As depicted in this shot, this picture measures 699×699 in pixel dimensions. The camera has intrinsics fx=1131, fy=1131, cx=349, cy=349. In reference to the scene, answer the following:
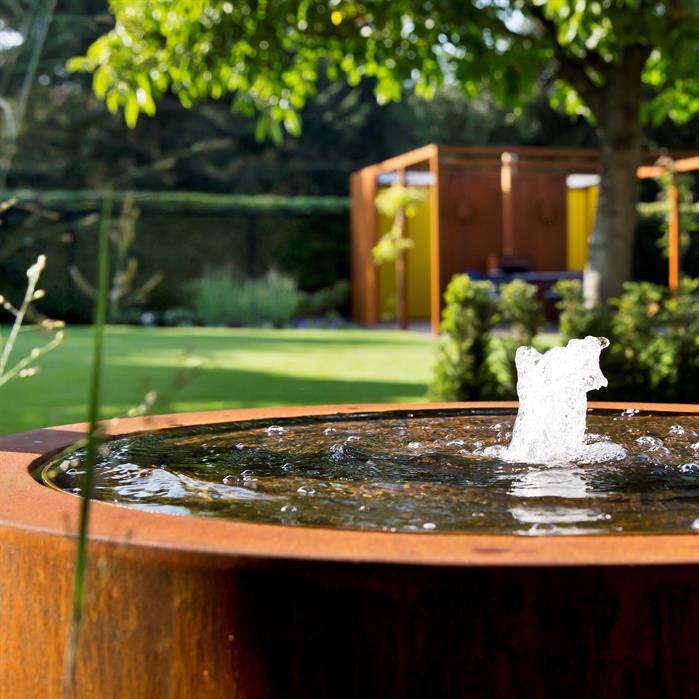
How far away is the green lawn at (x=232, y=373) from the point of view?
24.9 feet

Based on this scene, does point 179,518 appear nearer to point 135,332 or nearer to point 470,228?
point 135,332

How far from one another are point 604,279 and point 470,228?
10242 millimetres

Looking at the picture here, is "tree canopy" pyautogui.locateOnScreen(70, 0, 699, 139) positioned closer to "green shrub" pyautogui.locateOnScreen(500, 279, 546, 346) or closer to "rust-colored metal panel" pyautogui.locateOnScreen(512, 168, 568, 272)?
"green shrub" pyautogui.locateOnScreen(500, 279, 546, 346)

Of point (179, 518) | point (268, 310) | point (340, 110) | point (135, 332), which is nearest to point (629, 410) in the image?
point (179, 518)

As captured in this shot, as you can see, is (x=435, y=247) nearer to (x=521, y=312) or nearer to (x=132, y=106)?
(x=521, y=312)

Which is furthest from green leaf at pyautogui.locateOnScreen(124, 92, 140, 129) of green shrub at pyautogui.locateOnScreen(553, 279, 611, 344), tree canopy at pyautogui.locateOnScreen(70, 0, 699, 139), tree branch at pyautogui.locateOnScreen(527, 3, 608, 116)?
green shrub at pyautogui.locateOnScreen(553, 279, 611, 344)

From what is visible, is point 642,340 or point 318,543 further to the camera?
point 642,340

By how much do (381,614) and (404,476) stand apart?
35.2 inches

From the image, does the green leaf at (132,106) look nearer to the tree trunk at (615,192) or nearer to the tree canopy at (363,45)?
the tree canopy at (363,45)

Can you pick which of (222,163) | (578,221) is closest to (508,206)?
(578,221)

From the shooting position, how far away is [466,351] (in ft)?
22.4

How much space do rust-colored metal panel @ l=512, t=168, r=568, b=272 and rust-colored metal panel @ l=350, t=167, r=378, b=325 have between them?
226 centimetres

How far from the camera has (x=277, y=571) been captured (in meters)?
1.48

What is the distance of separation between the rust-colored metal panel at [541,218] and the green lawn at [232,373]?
4849mm
